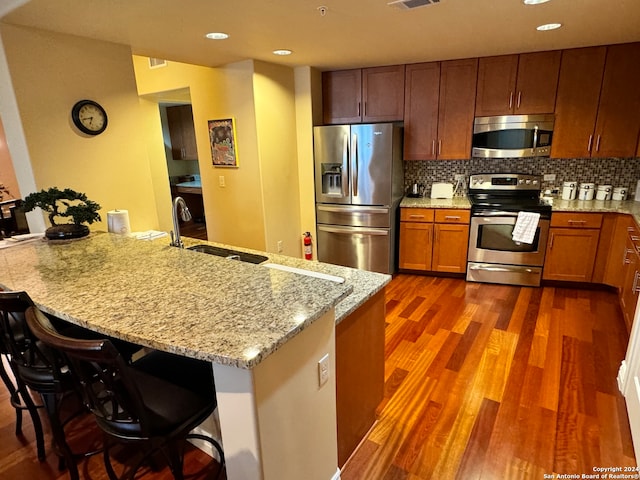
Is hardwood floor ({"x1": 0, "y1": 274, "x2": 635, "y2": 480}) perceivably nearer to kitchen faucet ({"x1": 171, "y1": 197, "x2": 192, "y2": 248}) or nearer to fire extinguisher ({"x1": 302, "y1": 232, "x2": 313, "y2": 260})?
kitchen faucet ({"x1": 171, "y1": 197, "x2": 192, "y2": 248})

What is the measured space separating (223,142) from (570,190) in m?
3.56

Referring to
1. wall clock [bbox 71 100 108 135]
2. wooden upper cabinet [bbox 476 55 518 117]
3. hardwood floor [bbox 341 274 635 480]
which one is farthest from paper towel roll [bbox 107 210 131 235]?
wooden upper cabinet [bbox 476 55 518 117]

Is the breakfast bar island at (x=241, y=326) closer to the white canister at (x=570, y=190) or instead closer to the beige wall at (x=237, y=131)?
the beige wall at (x=237, y=131)

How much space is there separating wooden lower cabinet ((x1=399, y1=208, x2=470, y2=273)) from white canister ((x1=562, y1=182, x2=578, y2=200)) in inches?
40.4

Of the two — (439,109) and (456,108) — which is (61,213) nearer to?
(439,109)

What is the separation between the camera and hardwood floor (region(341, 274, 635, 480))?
71.2 inches

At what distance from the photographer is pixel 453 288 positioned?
386 centimetres

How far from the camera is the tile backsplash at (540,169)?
3738 millimetres

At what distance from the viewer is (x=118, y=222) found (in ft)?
8.30

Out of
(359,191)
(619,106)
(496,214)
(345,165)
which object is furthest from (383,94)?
(619,106)

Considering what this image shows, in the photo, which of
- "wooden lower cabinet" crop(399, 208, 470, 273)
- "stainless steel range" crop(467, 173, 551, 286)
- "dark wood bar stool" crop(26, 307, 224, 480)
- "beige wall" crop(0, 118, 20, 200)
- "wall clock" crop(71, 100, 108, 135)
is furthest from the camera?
"beige wall" crop(0, 118, 20, 200)

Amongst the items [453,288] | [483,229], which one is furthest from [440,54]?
[453,288]

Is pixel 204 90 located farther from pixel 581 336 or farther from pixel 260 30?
pixel 581 336

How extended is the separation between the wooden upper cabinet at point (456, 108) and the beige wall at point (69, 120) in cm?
287
